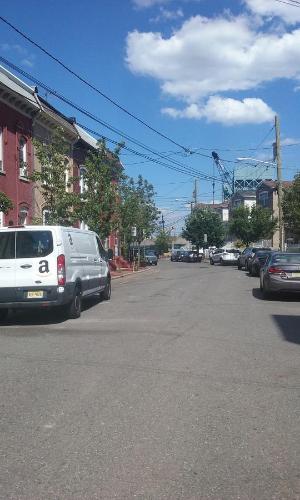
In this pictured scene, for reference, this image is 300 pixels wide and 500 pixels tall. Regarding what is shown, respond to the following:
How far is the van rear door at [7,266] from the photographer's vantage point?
1192 centimetres

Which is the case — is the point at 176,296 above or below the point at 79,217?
below

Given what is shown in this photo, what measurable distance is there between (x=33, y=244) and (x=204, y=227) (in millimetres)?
62103

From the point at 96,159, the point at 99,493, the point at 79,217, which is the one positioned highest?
the point at 96,159

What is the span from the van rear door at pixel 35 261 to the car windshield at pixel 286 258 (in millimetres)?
7681

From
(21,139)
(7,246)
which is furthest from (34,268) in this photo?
(21,139)

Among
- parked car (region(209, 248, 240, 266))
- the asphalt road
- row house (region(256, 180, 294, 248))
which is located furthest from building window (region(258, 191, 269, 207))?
the asphalt road

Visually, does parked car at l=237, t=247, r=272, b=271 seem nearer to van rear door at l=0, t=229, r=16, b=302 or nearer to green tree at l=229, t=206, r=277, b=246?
green tree at l=229, t=206, r=277, b=246

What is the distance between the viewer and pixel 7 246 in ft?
39.8

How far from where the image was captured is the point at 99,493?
4.01 m

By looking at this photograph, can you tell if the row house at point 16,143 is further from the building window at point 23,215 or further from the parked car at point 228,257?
the parked car at point 228,257

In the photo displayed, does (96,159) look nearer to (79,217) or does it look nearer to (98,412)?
(79,217)

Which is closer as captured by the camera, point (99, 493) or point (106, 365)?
point (99, 493)

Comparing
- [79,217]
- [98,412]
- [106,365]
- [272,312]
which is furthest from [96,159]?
[98,412]

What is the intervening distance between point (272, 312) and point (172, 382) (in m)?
7.51
